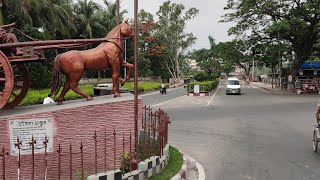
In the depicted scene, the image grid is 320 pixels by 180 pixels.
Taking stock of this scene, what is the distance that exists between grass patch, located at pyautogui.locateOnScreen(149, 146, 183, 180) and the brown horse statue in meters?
1.81

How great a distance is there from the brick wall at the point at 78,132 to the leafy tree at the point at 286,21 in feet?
101

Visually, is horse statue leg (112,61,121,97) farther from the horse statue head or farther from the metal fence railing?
the metal fence railing

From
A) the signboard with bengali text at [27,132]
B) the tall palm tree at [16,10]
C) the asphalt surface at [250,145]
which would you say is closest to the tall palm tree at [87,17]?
the tall palm tree at [16,10]

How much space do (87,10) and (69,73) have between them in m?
39.9

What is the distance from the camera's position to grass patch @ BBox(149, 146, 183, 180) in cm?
631

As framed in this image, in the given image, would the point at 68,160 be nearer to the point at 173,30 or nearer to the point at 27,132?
the point at 27,132

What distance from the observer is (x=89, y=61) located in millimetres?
6945

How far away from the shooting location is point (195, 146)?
1027 cm

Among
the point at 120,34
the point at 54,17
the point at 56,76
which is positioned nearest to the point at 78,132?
the point at 56,76

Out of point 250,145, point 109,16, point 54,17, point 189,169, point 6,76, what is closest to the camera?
point 6,76

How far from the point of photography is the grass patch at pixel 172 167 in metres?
6.31

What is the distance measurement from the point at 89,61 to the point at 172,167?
8.62 ft

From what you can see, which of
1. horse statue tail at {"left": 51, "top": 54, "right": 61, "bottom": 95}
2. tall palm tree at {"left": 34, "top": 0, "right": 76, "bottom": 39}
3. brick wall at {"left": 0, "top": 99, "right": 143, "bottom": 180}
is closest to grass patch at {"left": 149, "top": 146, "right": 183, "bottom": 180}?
brick wall at {"left": 0, "top": 99, "right": 143, "bottom": 180}

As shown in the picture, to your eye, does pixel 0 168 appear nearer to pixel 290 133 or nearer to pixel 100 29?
pixel 290 133
